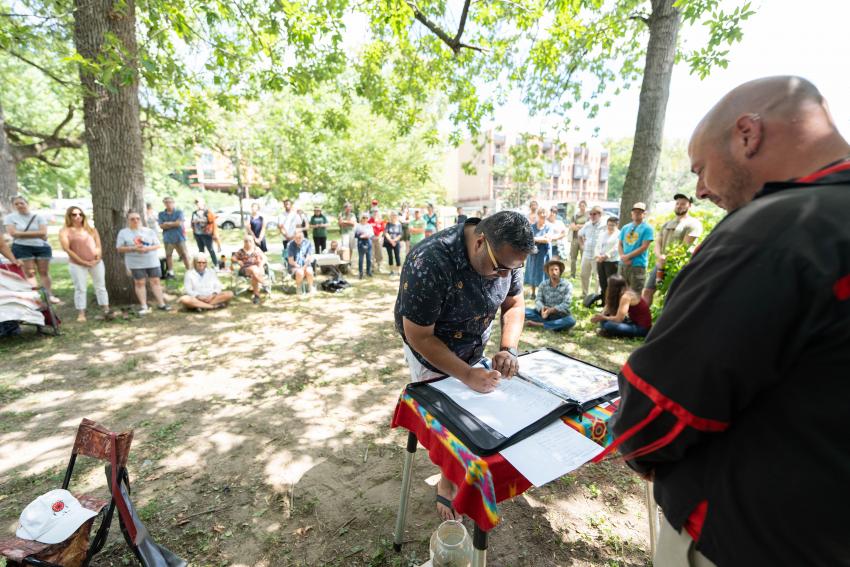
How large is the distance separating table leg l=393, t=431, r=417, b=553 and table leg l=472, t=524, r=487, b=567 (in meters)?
0.65

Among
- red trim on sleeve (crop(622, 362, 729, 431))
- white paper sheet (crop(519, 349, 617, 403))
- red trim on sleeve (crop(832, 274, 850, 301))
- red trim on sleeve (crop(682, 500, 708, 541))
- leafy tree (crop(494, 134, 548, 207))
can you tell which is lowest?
white paper sheet (crop(519, 349, 617, 403))

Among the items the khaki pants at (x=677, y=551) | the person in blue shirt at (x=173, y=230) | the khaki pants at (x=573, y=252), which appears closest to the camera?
the khaki pants at (x=677, y=551)

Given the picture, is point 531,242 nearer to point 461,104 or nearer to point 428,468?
point 428,468

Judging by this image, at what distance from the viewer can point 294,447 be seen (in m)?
3.26

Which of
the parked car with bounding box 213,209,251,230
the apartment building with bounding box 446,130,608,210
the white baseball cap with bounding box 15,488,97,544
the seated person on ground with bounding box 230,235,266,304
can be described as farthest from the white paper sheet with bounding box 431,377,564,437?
the apartment building with bounding box 446,130,608,210

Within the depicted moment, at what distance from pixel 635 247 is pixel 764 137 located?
635 cm

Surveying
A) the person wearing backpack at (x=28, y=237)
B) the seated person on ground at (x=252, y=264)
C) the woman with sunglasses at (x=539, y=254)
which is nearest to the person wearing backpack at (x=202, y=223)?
the seated person on ground at (x=252, y=264)

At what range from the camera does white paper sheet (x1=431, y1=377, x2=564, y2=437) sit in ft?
5.08

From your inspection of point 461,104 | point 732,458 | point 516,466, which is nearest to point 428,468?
point 516,466

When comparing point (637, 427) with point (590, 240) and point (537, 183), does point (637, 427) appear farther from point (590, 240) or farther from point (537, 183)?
point (537, 183)

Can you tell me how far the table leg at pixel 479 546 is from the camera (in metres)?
1.39

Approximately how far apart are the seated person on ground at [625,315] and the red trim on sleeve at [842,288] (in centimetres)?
531

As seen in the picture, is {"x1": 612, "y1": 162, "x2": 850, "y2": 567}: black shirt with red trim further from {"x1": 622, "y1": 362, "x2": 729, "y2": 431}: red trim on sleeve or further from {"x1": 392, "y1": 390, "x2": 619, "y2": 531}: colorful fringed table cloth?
{"x1": 392, "y1": 390, "x2": 619, "y2": 531}: colorful fringed table cloth

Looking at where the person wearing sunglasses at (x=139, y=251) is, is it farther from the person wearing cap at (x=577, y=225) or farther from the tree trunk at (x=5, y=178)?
the person wearing cap at (x=577, y=225)
